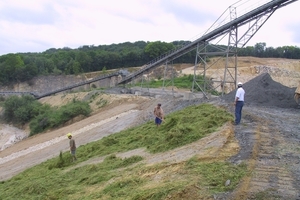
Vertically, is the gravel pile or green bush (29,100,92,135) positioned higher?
the gravel pile

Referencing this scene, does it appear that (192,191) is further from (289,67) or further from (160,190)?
(289,67)

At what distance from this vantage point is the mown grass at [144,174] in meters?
8.37

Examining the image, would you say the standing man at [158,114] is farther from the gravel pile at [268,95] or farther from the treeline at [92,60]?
the treeline at [92,60]

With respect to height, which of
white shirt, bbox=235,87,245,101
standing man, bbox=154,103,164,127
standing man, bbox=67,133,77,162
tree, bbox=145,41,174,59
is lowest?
standing man, bbox=67,133,77,162

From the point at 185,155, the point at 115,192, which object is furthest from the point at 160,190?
the point at 185,155

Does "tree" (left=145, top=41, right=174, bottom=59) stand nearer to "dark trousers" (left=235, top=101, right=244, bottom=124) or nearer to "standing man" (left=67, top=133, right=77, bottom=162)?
"standing man" (left=67, top=133, right=77, bottom=162)

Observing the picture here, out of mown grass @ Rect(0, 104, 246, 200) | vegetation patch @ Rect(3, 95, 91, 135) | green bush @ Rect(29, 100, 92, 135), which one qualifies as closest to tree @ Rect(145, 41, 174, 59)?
vegetation patch @ Rect(3, 95, 91, 135)

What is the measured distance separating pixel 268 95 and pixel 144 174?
13674 mm

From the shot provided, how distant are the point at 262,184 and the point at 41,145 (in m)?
26.6

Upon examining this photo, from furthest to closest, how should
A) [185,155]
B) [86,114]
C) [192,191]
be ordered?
[86,114] < [185,155] < [192,191]

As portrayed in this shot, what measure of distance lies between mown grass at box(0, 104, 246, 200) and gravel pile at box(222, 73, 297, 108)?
568 centimetres

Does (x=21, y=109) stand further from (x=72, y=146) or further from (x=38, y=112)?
(x=72, y=146)

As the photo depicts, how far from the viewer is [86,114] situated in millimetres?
40344

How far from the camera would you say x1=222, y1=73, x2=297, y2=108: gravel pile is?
20453 mm
